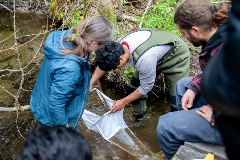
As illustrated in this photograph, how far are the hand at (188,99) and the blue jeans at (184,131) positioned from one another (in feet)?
0.85

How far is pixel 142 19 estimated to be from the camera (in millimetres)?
5285

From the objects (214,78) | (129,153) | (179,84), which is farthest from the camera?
(129,153)

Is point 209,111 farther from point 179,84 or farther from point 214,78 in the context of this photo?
point 214,78

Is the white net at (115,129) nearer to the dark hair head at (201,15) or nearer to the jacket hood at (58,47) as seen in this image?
the jacket hood at (58,47)

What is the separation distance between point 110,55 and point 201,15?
0.97 m

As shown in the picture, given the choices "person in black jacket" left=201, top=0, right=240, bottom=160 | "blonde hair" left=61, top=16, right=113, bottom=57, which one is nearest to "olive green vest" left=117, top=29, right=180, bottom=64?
"blonde hair" left=61, top=16, right=113, bottom=57

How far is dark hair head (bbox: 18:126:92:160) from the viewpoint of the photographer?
1309 millimetres

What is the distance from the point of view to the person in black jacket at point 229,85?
3.10ft

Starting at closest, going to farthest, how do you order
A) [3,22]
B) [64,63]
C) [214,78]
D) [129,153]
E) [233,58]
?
[233,58] → [214,78] → [64,63] → [129,153] → [3,22]

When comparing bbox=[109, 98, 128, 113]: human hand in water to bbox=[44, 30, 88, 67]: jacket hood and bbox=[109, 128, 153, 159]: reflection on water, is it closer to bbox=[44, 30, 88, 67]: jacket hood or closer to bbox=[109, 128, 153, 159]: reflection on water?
bbox=[109, 128, 153, 159]: reflection on water

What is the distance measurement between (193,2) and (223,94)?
7.37 feet

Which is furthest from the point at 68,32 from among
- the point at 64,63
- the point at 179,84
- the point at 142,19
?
the point at 142,19

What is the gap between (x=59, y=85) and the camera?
2826mm

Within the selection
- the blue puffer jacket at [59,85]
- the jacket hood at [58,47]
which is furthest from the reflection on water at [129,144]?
the jacket hood at [58,47]
